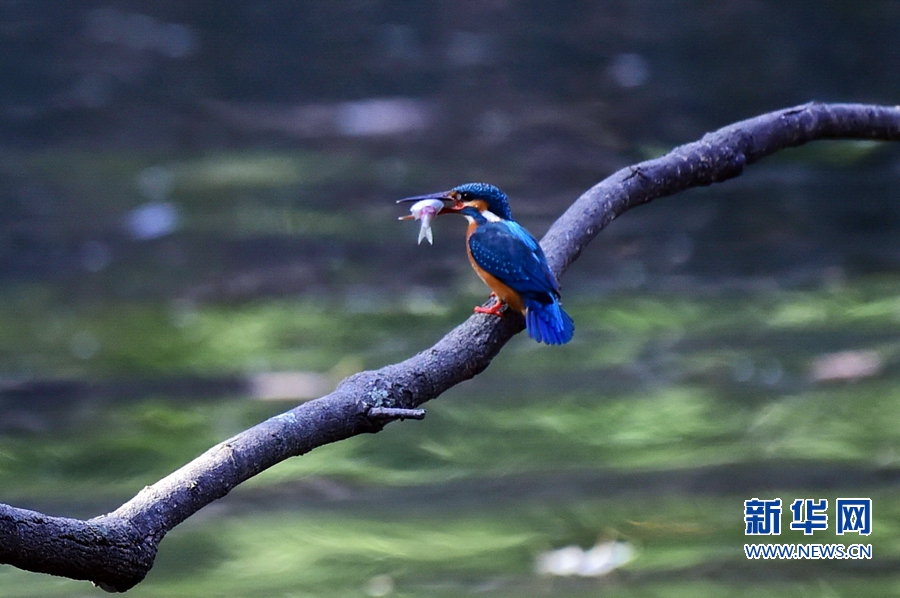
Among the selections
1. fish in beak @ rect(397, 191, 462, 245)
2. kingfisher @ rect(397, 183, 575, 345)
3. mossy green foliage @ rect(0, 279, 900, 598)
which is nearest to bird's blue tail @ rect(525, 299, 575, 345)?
kingfisher @ rect(397, 183, 575, 345)

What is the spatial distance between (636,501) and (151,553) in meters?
1.95

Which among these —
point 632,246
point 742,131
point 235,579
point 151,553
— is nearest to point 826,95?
point 632,246

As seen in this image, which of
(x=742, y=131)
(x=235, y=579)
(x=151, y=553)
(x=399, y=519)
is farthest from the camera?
(x=399, y=519)

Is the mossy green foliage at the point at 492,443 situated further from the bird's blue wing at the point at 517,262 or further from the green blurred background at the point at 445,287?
the bird's blue wing at the point at 517,262

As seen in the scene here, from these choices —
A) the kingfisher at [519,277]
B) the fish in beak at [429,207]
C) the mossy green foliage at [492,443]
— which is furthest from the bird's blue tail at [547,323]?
the mossy green foliage at [492,443]

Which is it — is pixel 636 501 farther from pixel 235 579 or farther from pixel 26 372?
pixel 26 372

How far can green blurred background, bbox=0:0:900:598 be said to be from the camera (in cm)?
274

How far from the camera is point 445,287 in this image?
3.62 meters

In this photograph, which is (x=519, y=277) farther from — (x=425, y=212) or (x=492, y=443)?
(x=492, y=443)

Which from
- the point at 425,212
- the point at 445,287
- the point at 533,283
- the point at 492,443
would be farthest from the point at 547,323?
the point at 445,287

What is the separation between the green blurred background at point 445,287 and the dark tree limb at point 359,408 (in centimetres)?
115

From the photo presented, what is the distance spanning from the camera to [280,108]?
3.90 meters

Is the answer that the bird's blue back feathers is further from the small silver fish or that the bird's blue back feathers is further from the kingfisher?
the small silver fish

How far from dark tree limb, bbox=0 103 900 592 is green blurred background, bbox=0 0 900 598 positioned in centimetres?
115
